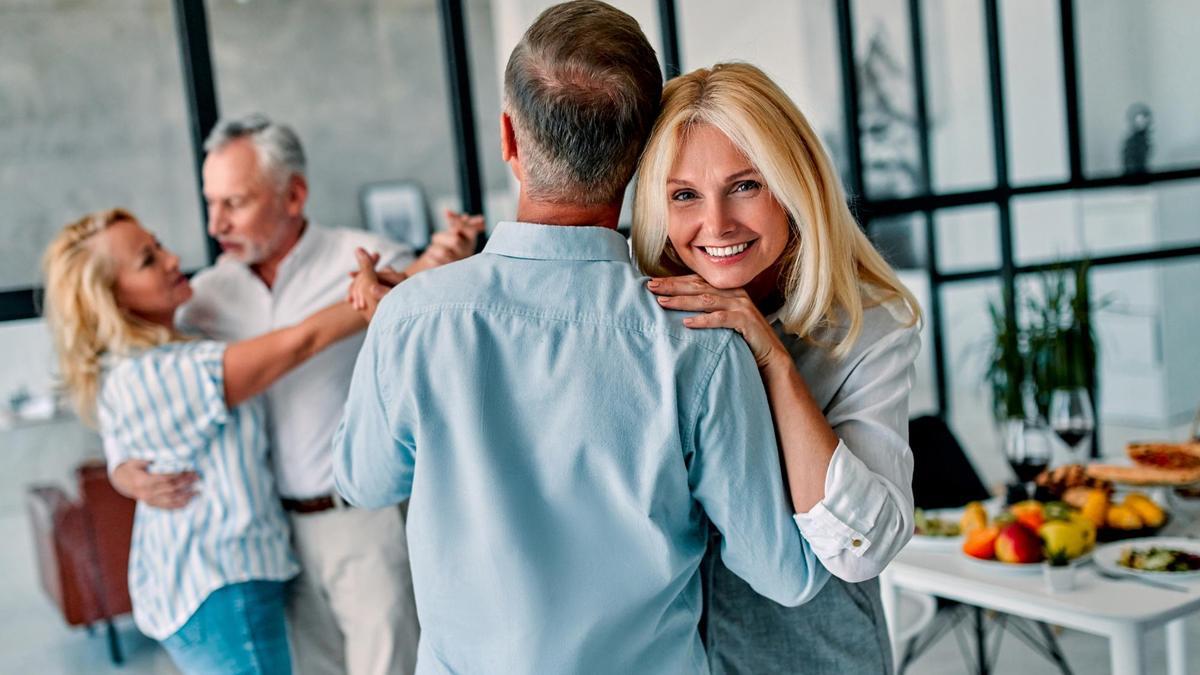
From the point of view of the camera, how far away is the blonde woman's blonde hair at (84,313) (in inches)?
88.0

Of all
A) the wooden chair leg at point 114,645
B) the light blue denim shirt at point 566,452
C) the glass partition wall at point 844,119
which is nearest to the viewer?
the light blue denim shirt at point 566,452

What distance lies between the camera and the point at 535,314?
1.39 meters

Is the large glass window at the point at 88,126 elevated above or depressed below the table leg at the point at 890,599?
above

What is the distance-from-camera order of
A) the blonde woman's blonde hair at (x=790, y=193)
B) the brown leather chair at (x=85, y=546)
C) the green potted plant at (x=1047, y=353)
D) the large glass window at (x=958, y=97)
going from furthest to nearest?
the large glass window at (x=958, y=97), the green potted plant at (x=1047, y=353), the brown leather chair at (x=85, y=546), the blonde woman's blonde hair at (x=790, y=193)

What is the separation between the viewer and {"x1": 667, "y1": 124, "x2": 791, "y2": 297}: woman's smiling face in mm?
1557

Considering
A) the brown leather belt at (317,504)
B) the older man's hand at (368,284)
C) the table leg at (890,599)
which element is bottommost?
the table leg at (890,599)

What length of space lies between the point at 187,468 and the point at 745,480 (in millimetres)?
1339

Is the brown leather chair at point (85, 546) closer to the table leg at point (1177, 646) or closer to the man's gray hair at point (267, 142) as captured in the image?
the man's gray hair at point (267, 142)

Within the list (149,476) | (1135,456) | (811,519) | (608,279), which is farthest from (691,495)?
(1135,456)

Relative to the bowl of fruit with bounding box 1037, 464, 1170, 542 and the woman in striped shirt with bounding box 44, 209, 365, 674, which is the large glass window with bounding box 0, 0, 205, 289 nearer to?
the woman in striped shirt with bounding box 44, 209, 365, 674

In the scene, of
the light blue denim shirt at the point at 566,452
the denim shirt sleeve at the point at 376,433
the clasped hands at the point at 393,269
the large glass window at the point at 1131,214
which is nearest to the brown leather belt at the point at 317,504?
the clasped hands at the point at 393,269

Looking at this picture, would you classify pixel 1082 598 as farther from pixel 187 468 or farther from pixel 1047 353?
pixel 1047 353

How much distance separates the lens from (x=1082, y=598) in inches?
88.2

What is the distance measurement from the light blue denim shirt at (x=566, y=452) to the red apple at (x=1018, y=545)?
3.44ft
